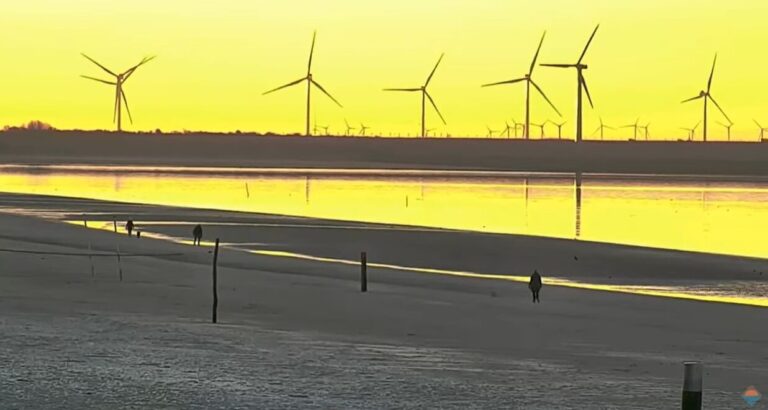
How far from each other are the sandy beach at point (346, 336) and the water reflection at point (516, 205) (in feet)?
53.6

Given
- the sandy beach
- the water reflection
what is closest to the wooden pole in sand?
the sandy beach

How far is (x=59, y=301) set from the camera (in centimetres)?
2797

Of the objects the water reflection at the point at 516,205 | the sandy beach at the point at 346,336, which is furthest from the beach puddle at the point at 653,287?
the water reflection at the point at 516,205

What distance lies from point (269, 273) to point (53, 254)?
7233 millimetres

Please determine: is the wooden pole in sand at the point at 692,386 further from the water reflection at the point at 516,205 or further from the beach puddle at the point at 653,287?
the water reflection at the point at 516,205

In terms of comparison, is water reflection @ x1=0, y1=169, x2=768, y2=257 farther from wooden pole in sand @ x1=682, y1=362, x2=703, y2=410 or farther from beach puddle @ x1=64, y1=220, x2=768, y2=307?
wooden pole in sand @ x1=682, y1=362, x2=703, y2=410

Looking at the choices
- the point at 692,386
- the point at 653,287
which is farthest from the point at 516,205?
the point at 692,386

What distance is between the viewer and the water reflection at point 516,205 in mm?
59781

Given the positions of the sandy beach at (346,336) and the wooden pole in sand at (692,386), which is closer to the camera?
the wooden pole in sand at (692,386)

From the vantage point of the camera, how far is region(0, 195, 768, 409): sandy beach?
17.0 m

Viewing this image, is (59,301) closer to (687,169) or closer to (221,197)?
(221,197)

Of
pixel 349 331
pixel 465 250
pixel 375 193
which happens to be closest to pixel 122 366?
pixel 349 331

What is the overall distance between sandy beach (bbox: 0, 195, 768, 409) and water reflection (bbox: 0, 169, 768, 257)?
16.3 m

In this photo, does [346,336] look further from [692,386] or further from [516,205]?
[516,205]
